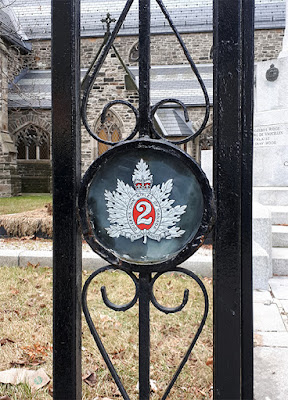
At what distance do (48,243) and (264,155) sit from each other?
152 inches

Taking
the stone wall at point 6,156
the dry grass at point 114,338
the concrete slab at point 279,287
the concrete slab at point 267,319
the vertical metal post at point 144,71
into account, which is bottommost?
the dry grass at point 114,338

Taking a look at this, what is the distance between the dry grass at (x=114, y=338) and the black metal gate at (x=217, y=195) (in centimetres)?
89

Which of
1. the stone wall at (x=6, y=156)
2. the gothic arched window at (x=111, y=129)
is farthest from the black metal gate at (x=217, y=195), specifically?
the stone wall at (x=6, y=156)

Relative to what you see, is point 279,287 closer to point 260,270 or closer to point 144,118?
point 260,270

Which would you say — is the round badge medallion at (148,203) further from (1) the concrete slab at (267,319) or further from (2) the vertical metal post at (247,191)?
(1) the concrete slab at (267,319)

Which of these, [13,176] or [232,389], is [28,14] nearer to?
[13,176]

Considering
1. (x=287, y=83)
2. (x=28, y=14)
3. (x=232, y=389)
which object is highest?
(x=28, y=14)

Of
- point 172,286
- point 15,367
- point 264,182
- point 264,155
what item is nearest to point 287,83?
point 264,155

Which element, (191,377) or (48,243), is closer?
(191,377)

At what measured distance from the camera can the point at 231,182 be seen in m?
0.98

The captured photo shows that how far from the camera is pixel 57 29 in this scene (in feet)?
3.37

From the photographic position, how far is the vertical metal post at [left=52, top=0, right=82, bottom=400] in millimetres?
1025

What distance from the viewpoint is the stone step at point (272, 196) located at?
542 cm

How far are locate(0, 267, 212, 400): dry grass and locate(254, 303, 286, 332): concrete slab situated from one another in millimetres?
341
